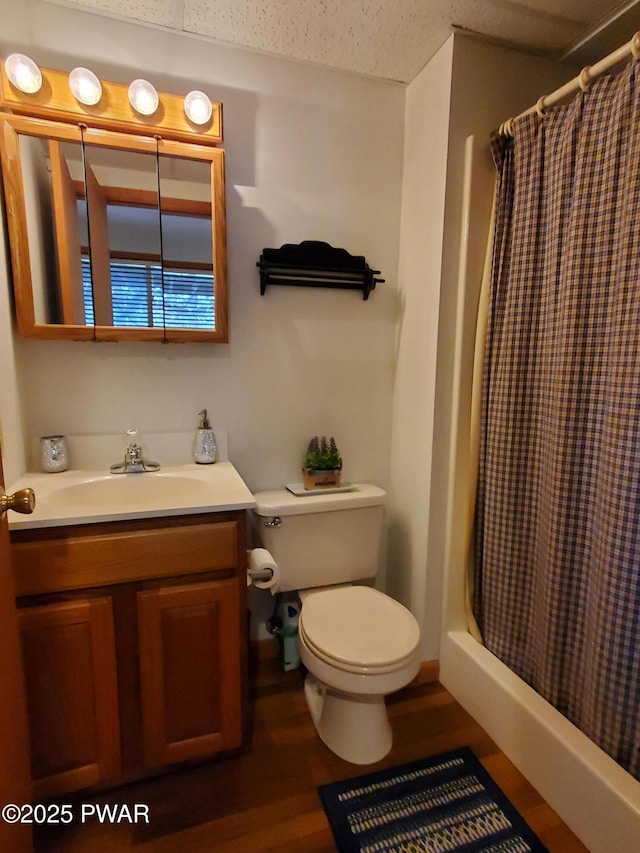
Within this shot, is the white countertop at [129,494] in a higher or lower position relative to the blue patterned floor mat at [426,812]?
higher

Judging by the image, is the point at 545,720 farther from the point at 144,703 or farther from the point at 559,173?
the point at 559,173

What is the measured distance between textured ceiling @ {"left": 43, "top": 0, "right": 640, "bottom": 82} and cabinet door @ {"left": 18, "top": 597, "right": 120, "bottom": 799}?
1.77 m

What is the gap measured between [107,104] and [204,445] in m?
1.11

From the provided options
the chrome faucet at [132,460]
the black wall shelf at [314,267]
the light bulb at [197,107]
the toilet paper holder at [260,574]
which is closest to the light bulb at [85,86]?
the light bulb at [197,107]

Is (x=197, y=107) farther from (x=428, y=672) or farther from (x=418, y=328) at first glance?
(x=428, y=672)

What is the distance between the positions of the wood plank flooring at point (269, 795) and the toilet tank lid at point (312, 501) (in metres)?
0.71

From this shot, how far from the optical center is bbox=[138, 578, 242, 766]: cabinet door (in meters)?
1.18

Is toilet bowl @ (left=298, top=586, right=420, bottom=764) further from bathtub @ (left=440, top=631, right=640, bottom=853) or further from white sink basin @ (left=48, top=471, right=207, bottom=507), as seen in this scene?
white sink basin @ (left=48, top=471, right=207, bottom=507)

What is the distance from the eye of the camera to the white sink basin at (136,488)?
55.3 inches

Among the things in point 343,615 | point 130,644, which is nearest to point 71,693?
point 130,644

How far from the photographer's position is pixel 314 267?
166 centimetres

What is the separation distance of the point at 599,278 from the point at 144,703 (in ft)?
5.56

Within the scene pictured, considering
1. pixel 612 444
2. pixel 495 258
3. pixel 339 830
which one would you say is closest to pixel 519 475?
pixel 612 444

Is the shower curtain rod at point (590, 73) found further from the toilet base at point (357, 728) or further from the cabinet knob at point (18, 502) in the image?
the toilet base at point (357, 728)
